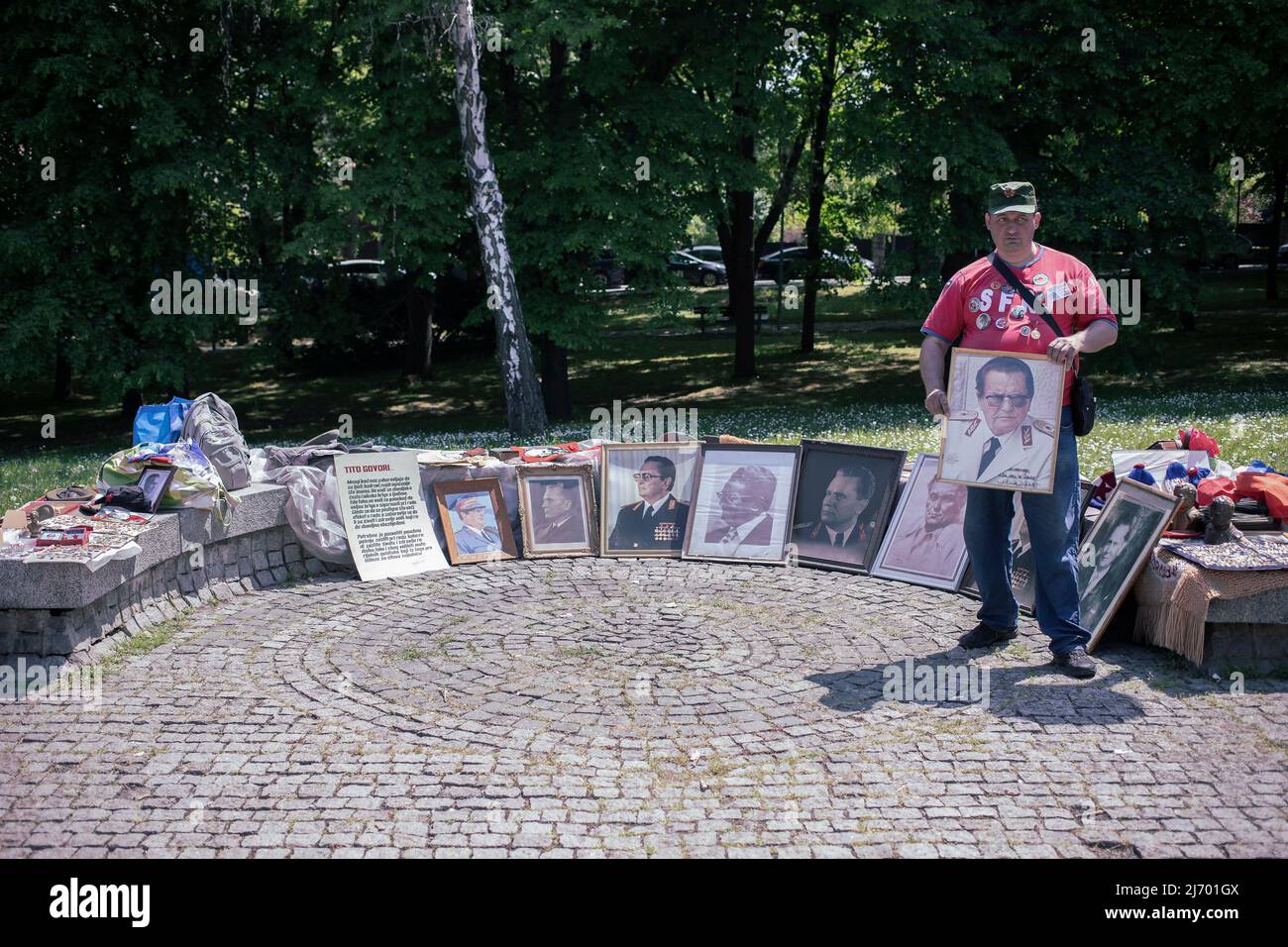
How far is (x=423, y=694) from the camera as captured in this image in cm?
695

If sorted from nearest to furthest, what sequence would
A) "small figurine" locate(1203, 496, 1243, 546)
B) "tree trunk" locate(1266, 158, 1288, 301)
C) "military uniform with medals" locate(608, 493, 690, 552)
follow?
"small figurine" locate(1203, 496, 1243, 546) → "military uniform with medals" locate(608, 493, 690, 552) → "tree trunk" locate(1266, 158, 1288, 301)

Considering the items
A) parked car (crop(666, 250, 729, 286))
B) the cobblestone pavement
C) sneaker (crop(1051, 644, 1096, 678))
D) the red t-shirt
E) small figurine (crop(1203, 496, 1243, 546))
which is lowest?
the cobblestone pavement

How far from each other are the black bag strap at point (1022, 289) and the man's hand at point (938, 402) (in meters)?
0.73

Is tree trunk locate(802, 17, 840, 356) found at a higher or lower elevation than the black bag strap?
higher

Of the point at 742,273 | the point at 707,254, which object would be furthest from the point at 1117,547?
the point at 707,254

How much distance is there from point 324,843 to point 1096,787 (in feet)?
11.5

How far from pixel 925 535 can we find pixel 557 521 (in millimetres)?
3087

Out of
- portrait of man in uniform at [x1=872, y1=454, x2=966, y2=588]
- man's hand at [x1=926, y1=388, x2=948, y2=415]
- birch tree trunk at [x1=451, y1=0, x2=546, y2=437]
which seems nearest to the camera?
man's hand at [x1=926, y1=388, x2=948, y2=415]

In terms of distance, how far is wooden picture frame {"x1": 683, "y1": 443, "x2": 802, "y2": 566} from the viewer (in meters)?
9.88

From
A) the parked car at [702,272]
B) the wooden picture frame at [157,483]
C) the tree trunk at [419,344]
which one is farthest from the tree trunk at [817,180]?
the parked car at [702,272]

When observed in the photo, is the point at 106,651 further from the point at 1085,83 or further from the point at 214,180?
the point at 1085,83

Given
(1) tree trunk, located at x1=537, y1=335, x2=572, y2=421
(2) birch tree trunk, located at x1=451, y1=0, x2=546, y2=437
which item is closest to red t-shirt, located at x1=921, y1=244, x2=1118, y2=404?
(2) birch tree trunk, located at x1=451, y1=0, x2=546, y2=437

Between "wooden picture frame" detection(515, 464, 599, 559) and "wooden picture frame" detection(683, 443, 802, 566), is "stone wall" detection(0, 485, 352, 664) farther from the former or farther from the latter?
"wooden picture frame" detection(683, 443, 802, 566)

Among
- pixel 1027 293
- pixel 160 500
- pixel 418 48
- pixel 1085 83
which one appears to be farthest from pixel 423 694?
pixel 1085 83
